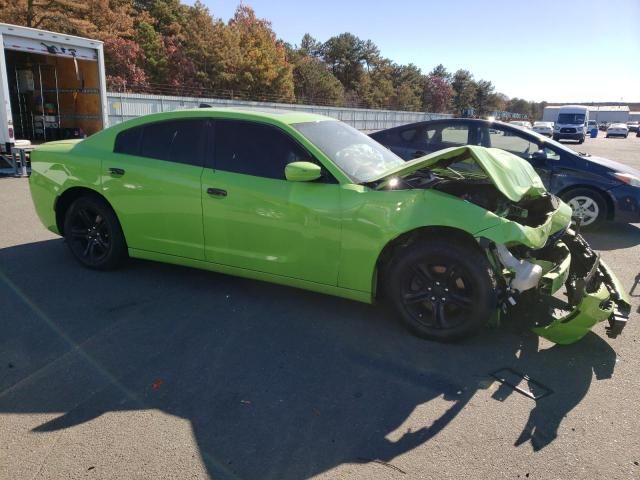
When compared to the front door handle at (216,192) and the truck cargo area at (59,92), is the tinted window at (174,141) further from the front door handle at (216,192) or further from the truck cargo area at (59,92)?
the truck cargo area at (59,92)

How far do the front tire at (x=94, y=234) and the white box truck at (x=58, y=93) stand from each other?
848cm

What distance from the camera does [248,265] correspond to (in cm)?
418

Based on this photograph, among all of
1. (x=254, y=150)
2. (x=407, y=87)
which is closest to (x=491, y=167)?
(x=254, y=150)

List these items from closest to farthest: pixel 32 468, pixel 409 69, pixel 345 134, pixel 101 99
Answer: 1. pixel 32 468
2. pixel 345 134
3. pixel 101 99
4. pixel 409 69

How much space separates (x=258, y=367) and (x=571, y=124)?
1654 inches

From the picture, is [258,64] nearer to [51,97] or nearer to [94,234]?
[51,97]

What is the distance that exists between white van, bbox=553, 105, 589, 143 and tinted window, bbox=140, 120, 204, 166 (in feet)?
130

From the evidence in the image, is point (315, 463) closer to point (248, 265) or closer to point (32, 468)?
point (32, 468)

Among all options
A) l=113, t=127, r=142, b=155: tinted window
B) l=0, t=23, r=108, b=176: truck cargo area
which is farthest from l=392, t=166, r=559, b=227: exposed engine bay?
l=0, t=23, r=108, b=176: truck cargo area

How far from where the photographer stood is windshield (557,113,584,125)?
128 feet

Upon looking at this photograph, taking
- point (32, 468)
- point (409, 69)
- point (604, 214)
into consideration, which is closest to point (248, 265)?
point (32, 468)

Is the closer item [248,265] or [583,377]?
[583,377]

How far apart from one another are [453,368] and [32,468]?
8.08ft

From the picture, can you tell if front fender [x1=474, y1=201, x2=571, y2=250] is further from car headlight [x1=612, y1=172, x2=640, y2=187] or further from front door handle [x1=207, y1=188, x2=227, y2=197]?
car headlight [x1=612, y1=172, x2=640, y2=187]
